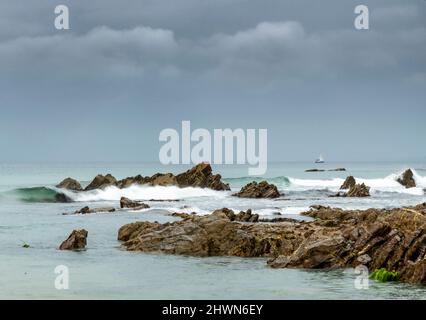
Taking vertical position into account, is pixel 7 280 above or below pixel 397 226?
below

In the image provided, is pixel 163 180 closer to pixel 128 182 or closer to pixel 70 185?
pixel 128 182

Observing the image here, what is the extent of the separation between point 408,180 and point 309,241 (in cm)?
8883

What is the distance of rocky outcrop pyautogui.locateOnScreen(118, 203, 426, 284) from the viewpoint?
22234 mm

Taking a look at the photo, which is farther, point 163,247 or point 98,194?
point 98,194

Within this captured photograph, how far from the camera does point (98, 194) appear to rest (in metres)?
80.5

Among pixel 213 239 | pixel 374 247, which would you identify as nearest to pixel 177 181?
pixel 213 239

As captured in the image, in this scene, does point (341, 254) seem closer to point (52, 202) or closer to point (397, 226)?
point (397, 226)

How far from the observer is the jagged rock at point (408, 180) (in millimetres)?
106062

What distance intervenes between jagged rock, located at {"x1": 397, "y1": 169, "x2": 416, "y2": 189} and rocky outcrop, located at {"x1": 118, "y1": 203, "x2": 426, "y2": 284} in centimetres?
7609

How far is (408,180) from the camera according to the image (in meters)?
109
